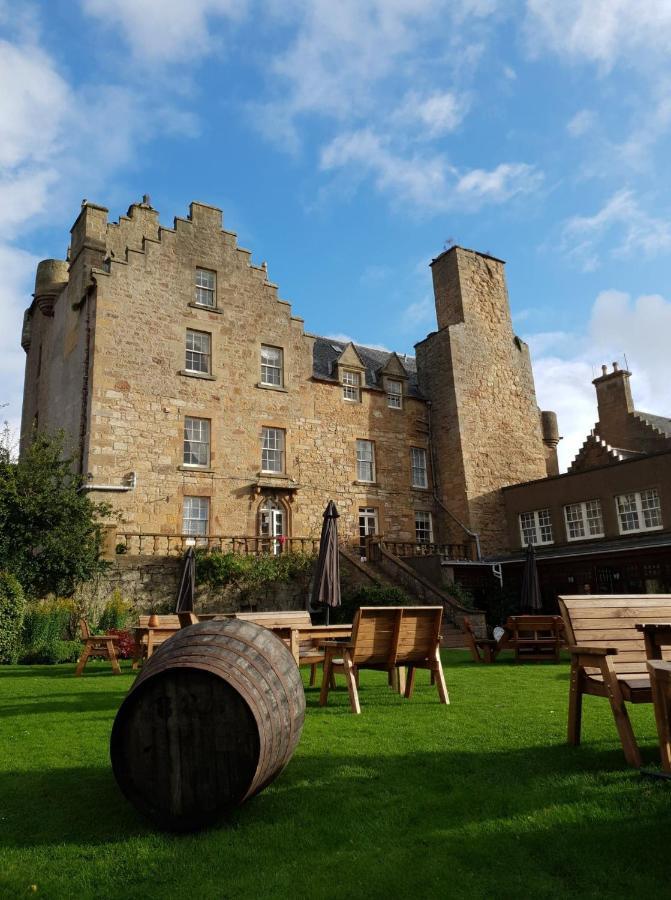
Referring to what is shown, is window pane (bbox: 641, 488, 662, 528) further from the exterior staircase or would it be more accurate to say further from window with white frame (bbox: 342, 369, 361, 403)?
window with white frame (bbox: 342, 369, 361, 403)

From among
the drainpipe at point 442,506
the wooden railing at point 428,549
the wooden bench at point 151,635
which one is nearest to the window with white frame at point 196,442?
the wooden railing at point 428,549

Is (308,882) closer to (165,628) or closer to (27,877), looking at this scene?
(27,877)

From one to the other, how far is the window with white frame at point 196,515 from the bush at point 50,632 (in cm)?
560

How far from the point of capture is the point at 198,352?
79.9 ft

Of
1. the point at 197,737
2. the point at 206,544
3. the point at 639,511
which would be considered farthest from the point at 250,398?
the point at 197,737

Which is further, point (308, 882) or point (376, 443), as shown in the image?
point (376, 443)

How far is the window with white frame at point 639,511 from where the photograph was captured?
22531mm

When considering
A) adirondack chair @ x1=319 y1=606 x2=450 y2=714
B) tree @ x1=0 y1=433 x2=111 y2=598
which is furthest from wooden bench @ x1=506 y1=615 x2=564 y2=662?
tree @ x1=0 y1=433 x2=111 y2=598

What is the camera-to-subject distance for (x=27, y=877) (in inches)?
126

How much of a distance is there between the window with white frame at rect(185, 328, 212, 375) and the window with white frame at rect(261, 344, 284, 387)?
223cm

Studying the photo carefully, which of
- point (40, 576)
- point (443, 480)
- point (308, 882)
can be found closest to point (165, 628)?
point (308, 882)

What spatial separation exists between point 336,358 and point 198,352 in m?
7.33

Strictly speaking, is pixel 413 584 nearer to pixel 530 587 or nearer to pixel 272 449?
pixel 530 587

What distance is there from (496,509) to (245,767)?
25.1m
